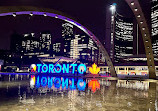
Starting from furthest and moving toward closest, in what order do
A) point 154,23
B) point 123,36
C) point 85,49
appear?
point 85,49 → point 123,36 → point 154,23

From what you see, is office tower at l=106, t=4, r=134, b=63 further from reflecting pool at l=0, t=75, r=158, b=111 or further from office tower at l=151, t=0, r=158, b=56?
reflecting pool at l=0, t=75, r=158, b=111

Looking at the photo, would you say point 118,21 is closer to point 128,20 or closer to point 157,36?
point 128,20

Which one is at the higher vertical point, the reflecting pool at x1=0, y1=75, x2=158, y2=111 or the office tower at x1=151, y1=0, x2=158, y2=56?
the office tower at x1=151, y1=0, x2=158, y2=56

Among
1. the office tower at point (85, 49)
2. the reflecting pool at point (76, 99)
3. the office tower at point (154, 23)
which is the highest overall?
the office tower at point (154, 23)

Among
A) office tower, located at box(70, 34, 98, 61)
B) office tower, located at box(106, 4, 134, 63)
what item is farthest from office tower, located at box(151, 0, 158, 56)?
office tower, located at box(70, 34, 98, 61)

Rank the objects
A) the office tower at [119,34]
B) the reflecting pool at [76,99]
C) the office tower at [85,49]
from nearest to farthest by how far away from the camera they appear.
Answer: the reflecting pool at [76,99], the office tower at [119,34], the office tower at [85,49]

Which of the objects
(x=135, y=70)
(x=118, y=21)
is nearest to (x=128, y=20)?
(x=118, y=21)

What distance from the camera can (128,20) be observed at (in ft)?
540

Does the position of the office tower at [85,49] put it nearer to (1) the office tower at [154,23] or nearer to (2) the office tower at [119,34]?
(2) the office tower at [119,34]

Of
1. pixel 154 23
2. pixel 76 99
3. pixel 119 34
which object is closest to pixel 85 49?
pixel 119 34

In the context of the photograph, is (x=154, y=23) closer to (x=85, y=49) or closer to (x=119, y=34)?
(x=119, y=34)

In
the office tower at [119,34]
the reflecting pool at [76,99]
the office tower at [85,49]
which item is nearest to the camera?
the reflecting pool at [76,99]

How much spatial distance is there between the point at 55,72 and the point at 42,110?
33.3 meters

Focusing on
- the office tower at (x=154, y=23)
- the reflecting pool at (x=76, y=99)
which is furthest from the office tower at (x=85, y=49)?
the reflecting pool at (x=76, y=99)
